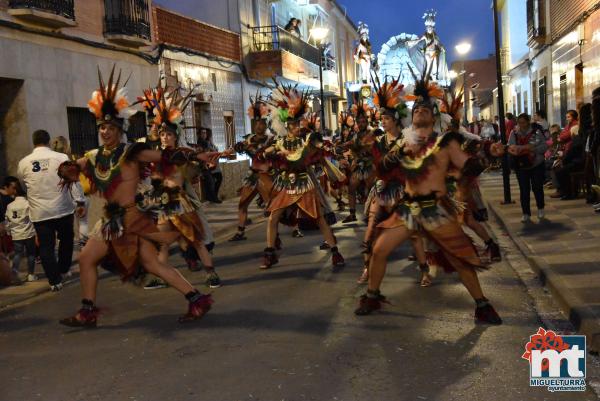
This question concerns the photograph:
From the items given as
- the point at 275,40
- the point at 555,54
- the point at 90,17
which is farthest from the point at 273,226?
the point at 275,40

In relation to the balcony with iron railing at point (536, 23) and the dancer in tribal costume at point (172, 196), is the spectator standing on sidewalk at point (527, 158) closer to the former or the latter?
the dancer in tribal costume at point (172, 196)

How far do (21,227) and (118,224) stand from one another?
3259mm

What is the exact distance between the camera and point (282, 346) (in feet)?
17.5

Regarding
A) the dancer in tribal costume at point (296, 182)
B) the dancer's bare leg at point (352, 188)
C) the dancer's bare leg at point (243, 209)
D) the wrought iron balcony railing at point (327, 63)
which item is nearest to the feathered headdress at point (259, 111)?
the dancer's bare leg at point (243, 209)

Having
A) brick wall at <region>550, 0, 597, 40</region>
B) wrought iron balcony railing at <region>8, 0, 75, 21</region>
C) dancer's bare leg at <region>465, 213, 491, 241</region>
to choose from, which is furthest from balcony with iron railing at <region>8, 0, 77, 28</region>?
brick wall at <region>550, 0, 597, 40</region>

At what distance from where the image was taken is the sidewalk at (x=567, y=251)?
5.76 meters

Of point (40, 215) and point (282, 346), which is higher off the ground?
point (40, 215)

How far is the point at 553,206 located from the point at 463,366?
937 centimetres

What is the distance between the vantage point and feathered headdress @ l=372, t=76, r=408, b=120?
7387 millimetres

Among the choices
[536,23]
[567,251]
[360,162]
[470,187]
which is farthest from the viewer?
[536,23]

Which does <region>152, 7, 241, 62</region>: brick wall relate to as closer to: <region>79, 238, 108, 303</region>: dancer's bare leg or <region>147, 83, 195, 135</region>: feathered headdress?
<region>147, 83, 195, 135</region>: feathered headdress

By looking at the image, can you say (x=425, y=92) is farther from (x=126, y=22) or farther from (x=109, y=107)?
(x=126, y=22)

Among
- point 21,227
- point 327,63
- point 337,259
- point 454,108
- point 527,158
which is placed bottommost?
point 337,259

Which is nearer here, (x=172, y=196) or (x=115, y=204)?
(x=115, y=204)
